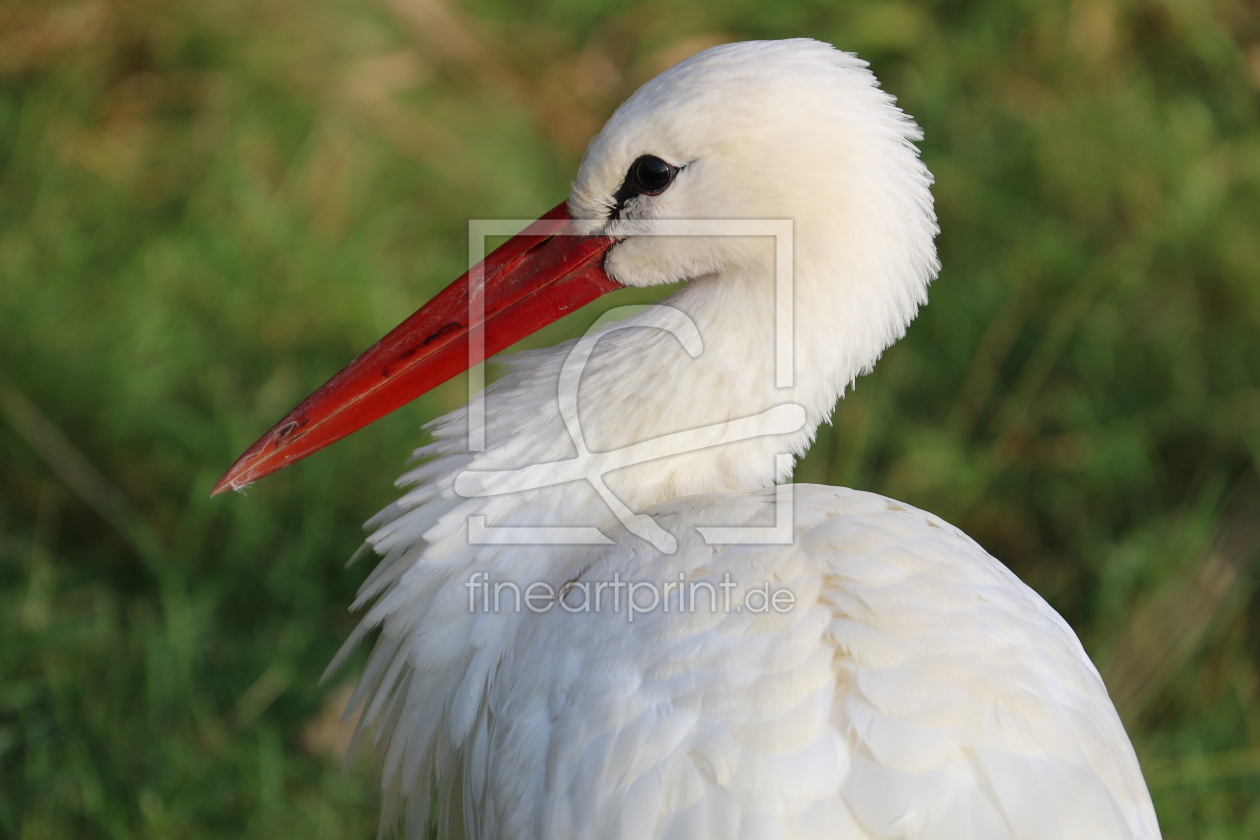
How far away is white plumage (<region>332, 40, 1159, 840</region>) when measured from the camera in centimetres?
144

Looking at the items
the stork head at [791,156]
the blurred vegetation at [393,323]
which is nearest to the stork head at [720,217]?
the stork head at [791,156]

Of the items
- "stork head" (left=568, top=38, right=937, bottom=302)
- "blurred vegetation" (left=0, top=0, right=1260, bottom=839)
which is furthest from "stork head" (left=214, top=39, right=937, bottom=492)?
"blurred vegetation" (left=0, top=0, right=1260, bottom=839)

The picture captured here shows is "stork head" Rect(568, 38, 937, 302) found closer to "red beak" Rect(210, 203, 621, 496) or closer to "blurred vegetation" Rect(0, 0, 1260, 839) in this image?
"red beak" Rect(210, 203, 621, 496)

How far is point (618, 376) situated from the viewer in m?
1.78

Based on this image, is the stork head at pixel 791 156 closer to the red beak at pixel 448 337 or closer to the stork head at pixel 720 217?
the stork head at pixel 720 217

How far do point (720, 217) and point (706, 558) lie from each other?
53 cm

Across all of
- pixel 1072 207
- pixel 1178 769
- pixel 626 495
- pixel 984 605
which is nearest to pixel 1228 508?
pixel 1178 769

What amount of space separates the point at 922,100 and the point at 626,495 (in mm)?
2932

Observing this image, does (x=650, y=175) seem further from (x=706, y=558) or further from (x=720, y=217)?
(x=706, y=558)

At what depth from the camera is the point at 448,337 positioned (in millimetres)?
1902

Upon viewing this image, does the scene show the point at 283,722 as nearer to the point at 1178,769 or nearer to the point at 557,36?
the point at 1178,769

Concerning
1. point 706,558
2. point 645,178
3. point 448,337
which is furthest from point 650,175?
point 706,558

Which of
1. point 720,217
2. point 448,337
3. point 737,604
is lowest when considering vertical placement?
point 737,604

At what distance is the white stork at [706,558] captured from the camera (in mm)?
1451
